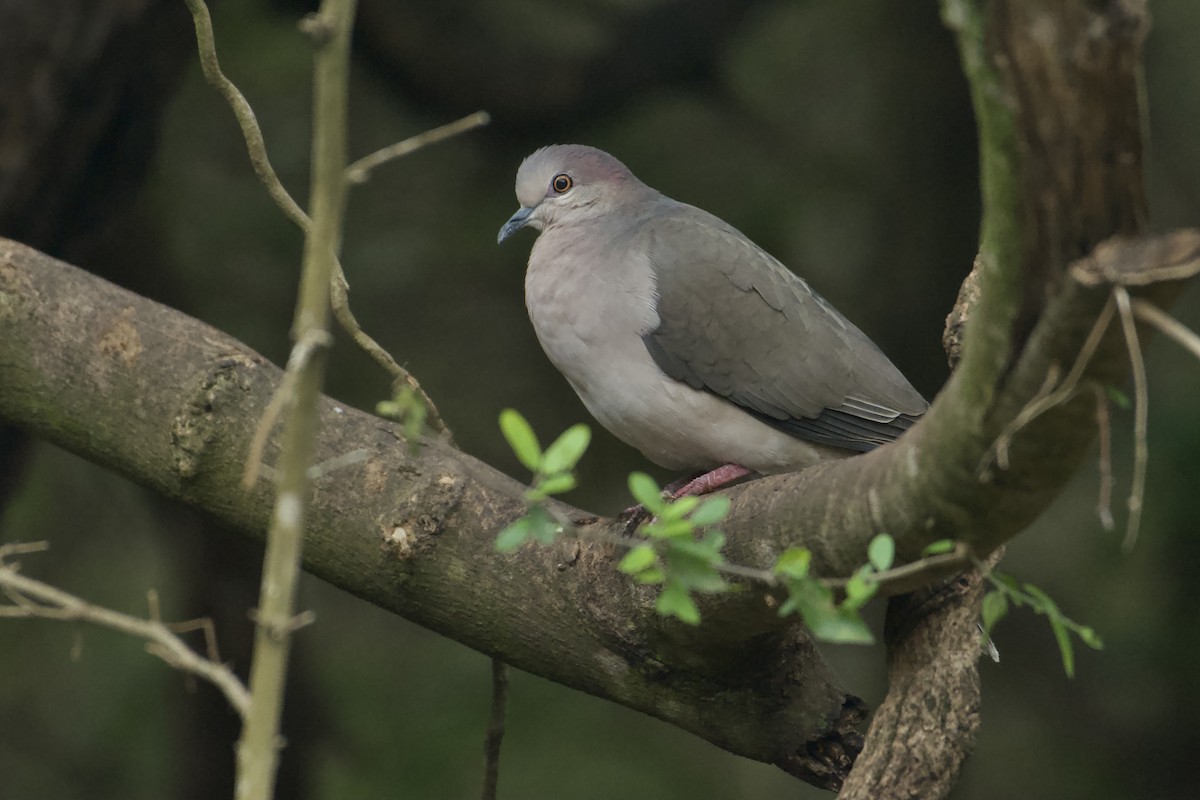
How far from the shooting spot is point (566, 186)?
2.85m

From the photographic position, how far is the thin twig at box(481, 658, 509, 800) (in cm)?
240

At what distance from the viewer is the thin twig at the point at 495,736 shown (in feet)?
7.88

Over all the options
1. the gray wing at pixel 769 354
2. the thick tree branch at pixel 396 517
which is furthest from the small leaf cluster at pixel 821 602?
the gray wing at pixel 769 354

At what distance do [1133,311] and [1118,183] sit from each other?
3.9 inches

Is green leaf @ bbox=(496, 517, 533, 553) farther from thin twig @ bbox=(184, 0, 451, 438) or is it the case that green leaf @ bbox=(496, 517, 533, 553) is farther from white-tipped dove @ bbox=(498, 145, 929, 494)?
white-tipped dove @ bbox=(498, 145, 929, 494)

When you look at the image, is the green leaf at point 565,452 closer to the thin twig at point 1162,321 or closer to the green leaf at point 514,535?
the green leaf at point 514,535

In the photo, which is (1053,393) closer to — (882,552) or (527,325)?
(882,552)

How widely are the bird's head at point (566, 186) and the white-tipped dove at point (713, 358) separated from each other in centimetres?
31

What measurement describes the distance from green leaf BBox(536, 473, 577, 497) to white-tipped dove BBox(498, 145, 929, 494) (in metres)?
1.30

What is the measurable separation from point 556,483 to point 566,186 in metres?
1.88

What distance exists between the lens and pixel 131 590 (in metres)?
4.43

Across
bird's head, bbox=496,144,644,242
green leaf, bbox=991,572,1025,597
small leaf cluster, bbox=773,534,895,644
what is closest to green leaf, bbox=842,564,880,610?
small leaf cluster, bbox=773,534,895,644

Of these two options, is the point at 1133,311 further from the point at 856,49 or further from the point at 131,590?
the point at 131,590

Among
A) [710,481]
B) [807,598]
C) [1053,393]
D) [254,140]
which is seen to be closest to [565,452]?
[807,598]
